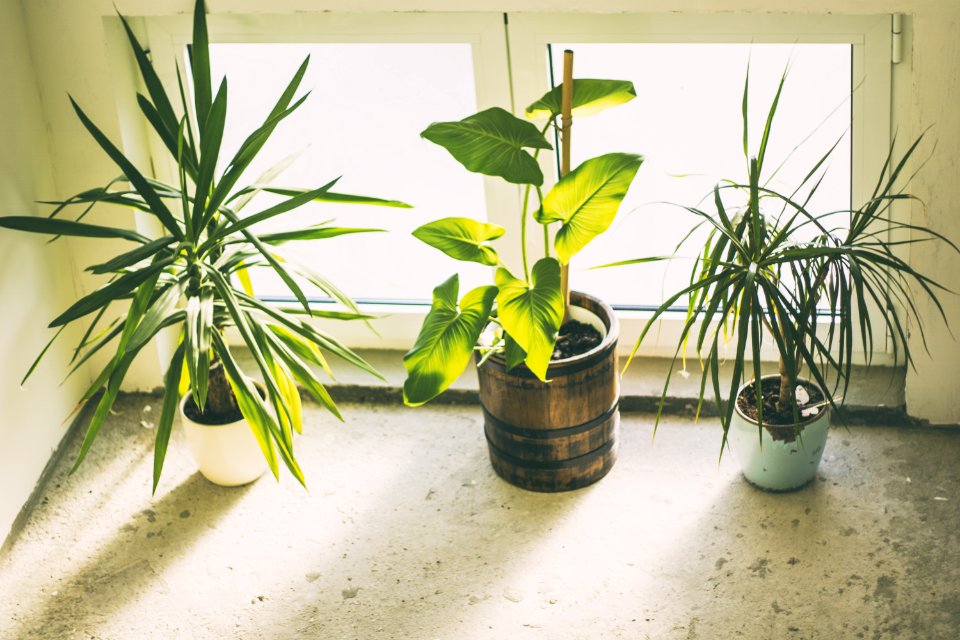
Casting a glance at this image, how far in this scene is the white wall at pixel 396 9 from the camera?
2463 millimetres

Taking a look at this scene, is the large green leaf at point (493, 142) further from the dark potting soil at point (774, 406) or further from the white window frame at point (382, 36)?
the dark potting soil at point (774, 406)

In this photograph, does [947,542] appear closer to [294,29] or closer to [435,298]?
[435,298]

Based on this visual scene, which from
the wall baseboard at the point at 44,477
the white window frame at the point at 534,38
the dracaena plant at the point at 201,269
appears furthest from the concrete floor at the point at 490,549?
the white window frame at the point at 534,38

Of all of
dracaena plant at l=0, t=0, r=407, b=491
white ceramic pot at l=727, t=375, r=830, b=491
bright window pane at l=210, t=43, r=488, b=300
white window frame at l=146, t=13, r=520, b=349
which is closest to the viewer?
dracaena plant at l=0, t=0, r=407, b=491

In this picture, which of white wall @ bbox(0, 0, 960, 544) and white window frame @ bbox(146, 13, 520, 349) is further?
white window frame @ bbox(146, 13, 520, 349)

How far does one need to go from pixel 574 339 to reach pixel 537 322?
36 centimetres

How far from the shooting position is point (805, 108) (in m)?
2.74

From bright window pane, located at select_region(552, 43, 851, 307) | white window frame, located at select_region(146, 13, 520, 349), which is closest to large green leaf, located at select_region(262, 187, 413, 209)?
white window frame, located at select_region(146, 13, 520, 349)

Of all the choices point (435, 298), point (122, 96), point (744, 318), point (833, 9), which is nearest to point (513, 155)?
point (435, 298)

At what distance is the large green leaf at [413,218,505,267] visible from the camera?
253cm

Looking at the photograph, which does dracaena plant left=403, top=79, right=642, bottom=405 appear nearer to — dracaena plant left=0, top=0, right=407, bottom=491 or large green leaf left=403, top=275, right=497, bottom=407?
large green leaf left=403, top=275, right=497, bottom=407

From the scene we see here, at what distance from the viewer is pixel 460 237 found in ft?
8.39

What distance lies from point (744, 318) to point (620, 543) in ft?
2.24

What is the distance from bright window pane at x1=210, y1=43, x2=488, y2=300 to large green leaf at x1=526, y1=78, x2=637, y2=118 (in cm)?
44
